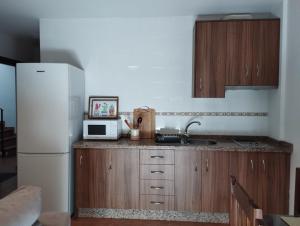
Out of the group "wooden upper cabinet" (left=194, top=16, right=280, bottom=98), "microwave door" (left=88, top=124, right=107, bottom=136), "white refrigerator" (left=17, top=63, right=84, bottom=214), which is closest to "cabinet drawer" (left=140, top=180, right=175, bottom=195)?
"microwave door" (left=88, top=124, right=107, bottom=136)

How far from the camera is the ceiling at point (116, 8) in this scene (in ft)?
8.87

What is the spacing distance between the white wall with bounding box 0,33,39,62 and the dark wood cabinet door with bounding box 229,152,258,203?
3718mm

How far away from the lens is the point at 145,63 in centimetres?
321

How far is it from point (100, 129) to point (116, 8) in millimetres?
1427

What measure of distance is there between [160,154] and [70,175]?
1.04 m

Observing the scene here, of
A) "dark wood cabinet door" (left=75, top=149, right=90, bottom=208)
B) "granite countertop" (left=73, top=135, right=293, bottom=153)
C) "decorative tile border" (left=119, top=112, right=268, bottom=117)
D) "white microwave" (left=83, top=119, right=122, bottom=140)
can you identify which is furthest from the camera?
"decorative tile border" (left=119, top=112, right=268, bottom=117)

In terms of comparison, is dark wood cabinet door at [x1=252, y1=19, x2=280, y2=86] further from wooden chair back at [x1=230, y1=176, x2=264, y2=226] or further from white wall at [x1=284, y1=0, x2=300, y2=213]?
wooden chair back at [x1=230, y1=176, x2=264, y2=226]

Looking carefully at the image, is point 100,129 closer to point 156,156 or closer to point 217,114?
point 156,156

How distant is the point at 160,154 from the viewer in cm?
268

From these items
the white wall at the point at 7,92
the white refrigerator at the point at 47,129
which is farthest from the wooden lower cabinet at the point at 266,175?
the white wall at the point at 7,92

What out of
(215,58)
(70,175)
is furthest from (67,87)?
(215,58)

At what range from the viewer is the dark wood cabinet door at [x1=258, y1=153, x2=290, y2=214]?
2547 millimetres

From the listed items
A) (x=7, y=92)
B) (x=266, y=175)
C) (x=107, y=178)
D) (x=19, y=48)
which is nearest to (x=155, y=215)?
(x=107, y=178)

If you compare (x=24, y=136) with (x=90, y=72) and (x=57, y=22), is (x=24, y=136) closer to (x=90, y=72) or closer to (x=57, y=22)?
(x=90, y=72)
